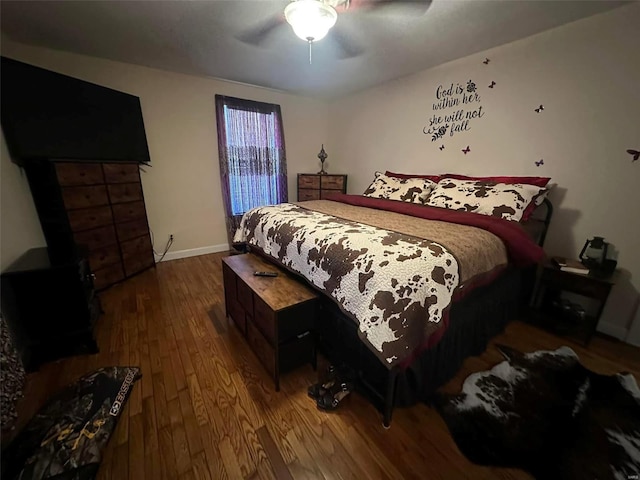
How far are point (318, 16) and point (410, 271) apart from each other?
1.51 m

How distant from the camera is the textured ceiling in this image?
1693 millimetres

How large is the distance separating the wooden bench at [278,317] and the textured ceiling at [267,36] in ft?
5.97

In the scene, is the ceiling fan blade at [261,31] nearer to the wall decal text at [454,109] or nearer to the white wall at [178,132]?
the white wall at [178,132]

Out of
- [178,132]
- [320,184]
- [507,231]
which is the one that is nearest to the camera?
[507,231]

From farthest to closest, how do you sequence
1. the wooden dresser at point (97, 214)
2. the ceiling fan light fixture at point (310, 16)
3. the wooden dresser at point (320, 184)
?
1. the wooden dresser at point (320, 184)
2. the wooden dresser at point (97, 214)
3. the ceiling fan light fixture at point (310, 16)

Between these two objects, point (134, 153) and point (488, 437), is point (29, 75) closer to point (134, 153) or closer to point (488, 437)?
point (134, 153)

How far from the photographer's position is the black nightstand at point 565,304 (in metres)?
1.70

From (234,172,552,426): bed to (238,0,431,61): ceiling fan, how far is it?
116cm

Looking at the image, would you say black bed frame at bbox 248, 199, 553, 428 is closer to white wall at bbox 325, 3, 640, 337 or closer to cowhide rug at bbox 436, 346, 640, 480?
cowhide rug at bbox 436, 346, 640, 480

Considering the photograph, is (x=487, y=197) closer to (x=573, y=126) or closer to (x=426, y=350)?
(x=573, y=126)

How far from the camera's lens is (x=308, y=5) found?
1385 millimetres

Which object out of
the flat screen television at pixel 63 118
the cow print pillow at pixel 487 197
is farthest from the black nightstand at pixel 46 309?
the cow print pillow at pixel 487 197

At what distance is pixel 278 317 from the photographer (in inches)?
51.0

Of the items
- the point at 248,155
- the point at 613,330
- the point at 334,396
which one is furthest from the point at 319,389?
the point at 248,155
